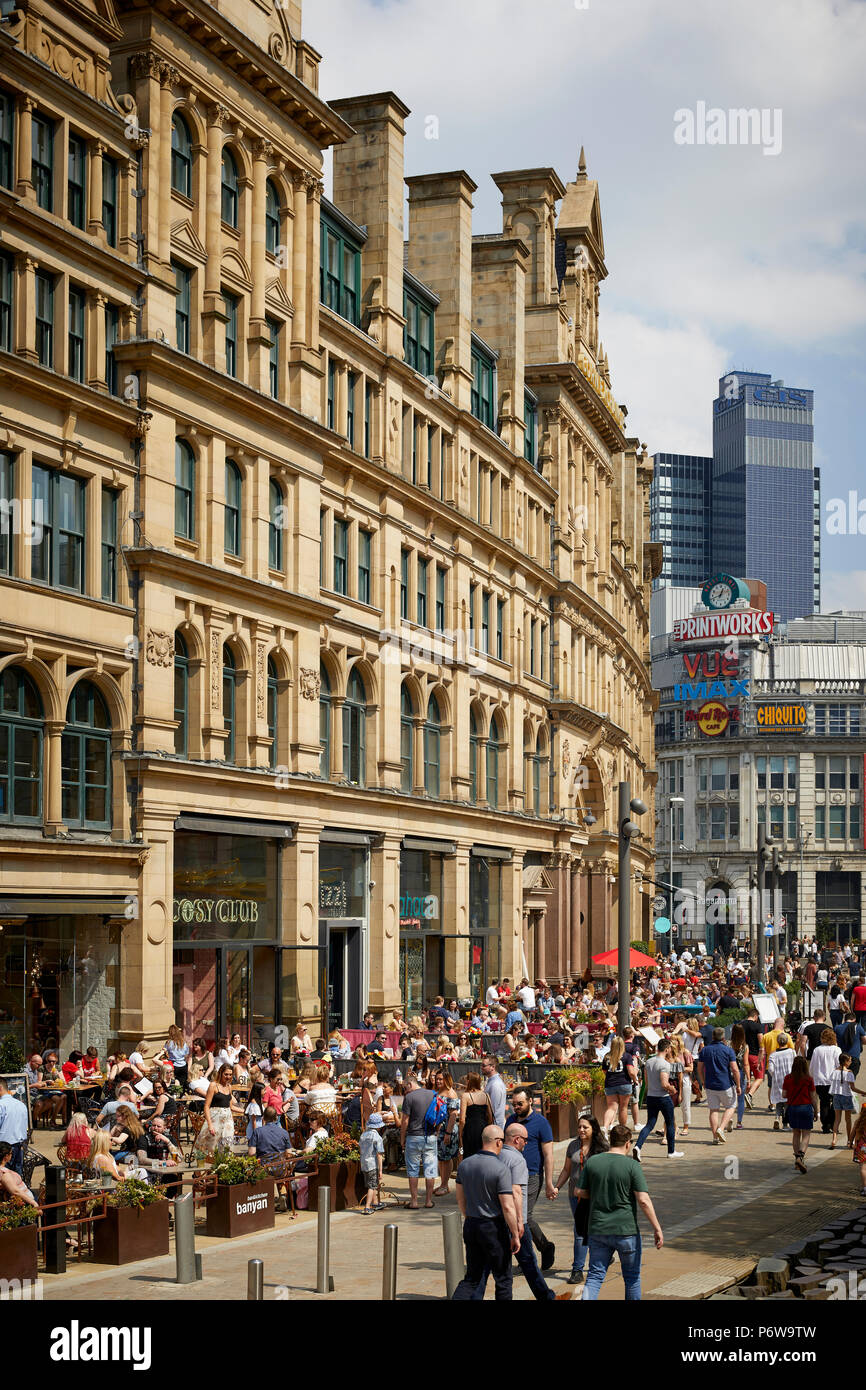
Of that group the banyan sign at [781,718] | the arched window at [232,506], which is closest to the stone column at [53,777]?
the arched window at [232,506]

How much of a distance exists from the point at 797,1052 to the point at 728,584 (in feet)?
381

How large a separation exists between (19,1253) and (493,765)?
140 ft

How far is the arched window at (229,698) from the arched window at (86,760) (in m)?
4.60

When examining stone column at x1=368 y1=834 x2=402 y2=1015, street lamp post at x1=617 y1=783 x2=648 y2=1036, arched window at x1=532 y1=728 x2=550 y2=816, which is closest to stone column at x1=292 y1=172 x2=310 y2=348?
street lamp post at x1=617 y1=783 x2=648 y2=1036

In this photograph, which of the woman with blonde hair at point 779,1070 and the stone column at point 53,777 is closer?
the woman with blonde hair at point 779,1070

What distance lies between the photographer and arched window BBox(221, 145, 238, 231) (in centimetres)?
3759

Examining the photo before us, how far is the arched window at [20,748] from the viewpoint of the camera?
2966 centimetres

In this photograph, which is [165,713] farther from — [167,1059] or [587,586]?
[587,586]

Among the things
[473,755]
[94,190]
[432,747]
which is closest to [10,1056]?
[94,190]

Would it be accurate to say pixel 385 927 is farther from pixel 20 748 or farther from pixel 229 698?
pixel 20 748

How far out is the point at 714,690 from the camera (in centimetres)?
13675

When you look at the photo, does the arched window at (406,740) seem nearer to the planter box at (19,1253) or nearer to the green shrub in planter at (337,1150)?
the green shrub in planter at (337,1150)

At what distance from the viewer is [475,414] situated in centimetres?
5694

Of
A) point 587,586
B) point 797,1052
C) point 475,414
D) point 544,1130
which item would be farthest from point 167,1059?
point 587,586
